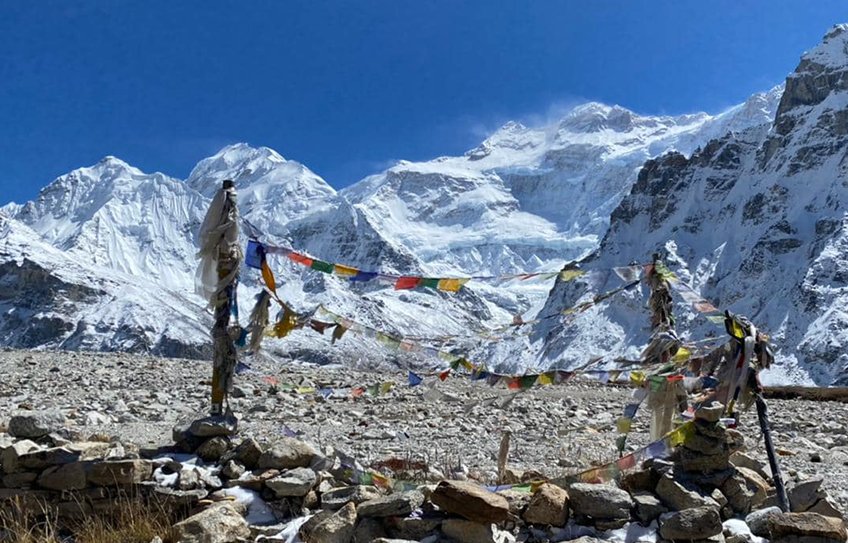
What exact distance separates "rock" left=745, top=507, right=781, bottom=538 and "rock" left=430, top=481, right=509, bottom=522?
2.10 metres

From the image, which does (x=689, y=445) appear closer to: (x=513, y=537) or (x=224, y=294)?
(x=513, y=537)

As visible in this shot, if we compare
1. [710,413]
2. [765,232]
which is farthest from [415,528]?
[765,232]

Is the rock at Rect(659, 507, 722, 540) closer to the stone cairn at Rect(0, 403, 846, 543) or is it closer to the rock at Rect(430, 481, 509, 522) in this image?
the stone cairn at Rect(0, 403, 846, 543)

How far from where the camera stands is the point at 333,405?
14.6 metres

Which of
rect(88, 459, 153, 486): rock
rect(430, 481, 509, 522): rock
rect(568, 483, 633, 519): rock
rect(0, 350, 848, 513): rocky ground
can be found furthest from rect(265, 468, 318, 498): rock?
rect(568, 483, 633, 519): rock

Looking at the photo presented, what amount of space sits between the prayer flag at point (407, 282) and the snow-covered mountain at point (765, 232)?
93114mm

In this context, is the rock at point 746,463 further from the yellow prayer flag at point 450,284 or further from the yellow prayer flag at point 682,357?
the yellow prayer flag at point 450,284

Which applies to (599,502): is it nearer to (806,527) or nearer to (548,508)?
(548,508)

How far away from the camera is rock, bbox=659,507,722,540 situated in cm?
626

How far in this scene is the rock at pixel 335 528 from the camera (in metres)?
6.36

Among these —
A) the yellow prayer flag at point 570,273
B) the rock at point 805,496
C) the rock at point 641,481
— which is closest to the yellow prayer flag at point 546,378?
the yellow prayer flag at point 570,273

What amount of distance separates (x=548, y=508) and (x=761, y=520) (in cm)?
177

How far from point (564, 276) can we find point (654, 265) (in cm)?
245

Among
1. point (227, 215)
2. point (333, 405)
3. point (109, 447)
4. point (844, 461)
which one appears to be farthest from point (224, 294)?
point (844, 461)
